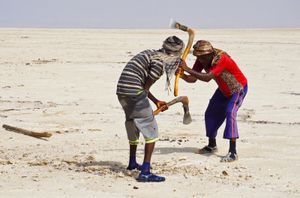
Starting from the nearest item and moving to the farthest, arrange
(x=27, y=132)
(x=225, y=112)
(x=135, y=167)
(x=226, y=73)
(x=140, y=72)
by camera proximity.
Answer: (x=140, y=72) → (x=135, y=167) → (x=226, y=73) → (x=225, y=112) → (x=27, y=132)

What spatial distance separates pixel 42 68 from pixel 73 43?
11.2 m

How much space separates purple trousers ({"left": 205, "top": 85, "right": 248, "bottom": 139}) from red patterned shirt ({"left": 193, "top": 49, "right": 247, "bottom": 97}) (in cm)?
9

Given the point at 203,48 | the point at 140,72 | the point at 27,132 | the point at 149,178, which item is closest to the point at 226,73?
the point at 203,48

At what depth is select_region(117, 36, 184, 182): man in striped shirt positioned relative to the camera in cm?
698

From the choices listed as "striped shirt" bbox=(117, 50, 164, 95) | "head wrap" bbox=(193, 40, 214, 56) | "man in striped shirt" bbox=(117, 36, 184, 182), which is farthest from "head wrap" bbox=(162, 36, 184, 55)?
"head wrap" bbox=(193, 40, 214, 56)

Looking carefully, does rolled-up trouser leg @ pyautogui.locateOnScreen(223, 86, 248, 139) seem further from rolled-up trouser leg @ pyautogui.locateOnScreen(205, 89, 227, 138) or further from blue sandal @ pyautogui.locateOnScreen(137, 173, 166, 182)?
blue sandal @ pyautogui.locateOnScreen(137, 173, 166, 182)

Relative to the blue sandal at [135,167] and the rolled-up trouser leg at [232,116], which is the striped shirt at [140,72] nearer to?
the blue sandal at [135,167]

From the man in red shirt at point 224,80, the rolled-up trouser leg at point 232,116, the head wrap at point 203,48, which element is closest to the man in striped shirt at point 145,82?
the man in red shirt at point 224,80

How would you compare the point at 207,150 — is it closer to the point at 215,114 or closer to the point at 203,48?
the point at 215,114

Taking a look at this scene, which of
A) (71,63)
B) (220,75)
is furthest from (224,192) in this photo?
(71,63)

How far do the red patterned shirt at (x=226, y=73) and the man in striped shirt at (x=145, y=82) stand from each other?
101 centimetres

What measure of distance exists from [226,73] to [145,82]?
1415mm

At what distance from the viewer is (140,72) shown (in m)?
7.04

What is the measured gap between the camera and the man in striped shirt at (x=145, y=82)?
698 centimetres
